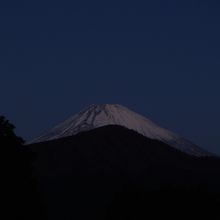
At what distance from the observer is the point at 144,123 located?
195 m

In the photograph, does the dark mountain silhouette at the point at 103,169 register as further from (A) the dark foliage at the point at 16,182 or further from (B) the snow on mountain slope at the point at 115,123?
(B) the snow on mountain slope at the point at 115,123

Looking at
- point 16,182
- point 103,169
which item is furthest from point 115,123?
point 16,182

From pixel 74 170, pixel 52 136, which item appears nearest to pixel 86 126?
pixel 52 136

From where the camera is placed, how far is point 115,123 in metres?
180

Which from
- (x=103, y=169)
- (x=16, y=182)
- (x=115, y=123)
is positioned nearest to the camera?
(x=16, y=182)

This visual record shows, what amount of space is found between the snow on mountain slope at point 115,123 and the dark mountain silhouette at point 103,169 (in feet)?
141

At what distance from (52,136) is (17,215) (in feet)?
476

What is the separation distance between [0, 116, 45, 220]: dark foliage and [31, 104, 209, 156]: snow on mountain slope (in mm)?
141081

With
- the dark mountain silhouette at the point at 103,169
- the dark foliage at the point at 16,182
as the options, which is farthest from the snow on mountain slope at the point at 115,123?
the dark foliage at the point at 16,182

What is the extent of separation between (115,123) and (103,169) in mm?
74643

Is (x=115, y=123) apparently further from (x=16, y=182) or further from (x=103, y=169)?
(x=16, y=182)

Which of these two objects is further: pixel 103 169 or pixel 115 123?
pixel 115 123

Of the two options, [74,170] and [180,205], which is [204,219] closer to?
[180,205]

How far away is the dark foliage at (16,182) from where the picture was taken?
22641 mm
